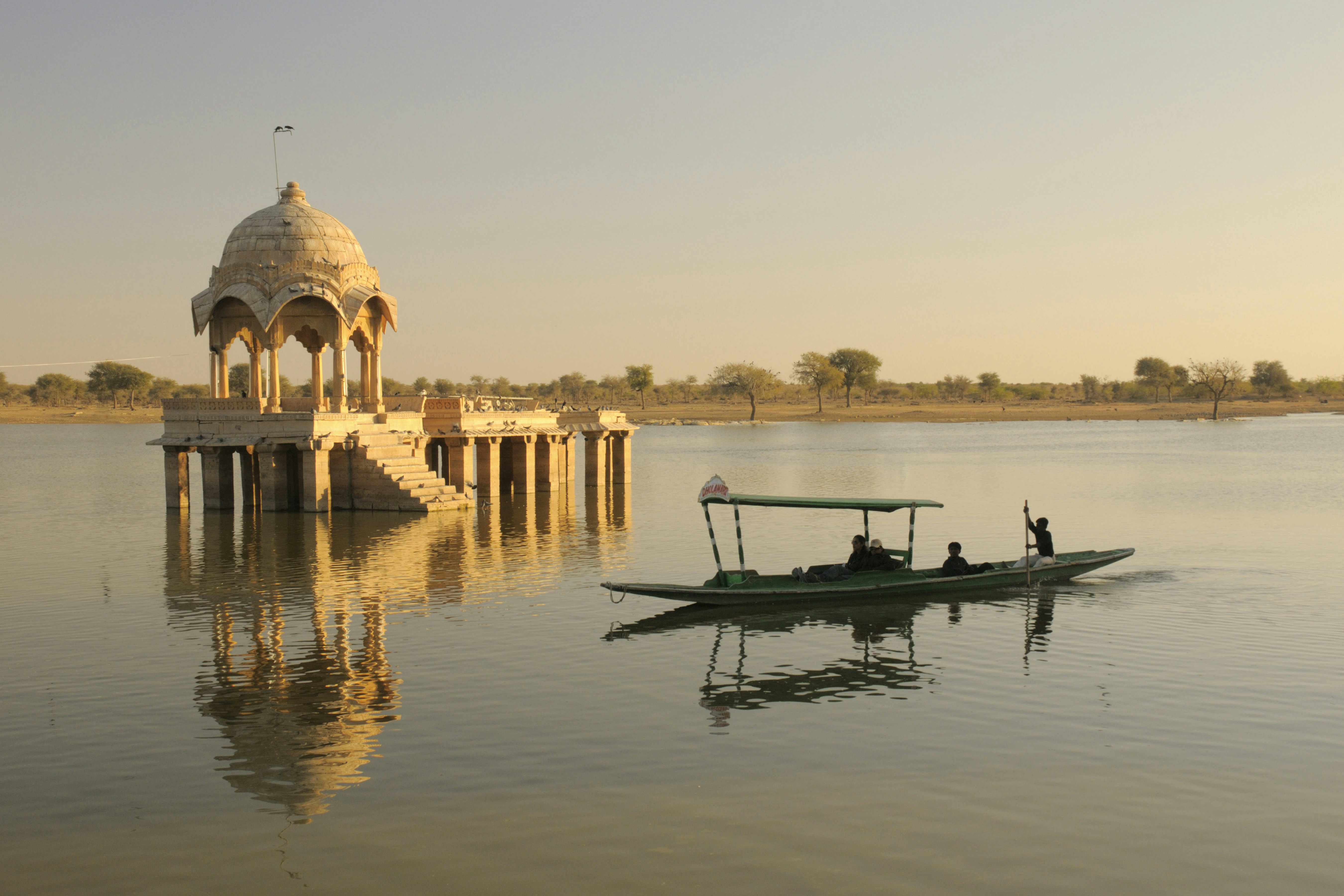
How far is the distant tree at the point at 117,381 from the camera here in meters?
→ 174

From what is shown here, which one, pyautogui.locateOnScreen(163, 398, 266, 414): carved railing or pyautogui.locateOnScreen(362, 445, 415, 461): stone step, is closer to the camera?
pyautogui.locateOnScreen(163, 398, 266, 414): carved railing

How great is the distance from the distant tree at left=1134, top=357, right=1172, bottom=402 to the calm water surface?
16264cm

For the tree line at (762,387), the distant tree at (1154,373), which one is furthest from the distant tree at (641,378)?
the distant tree at (1154,373)

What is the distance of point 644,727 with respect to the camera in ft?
48.1

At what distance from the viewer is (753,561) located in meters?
29.8

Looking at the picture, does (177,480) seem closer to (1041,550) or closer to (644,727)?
(1041,550)

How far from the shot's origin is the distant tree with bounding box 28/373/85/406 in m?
180

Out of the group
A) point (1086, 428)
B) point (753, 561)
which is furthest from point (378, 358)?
point (1086, 428)

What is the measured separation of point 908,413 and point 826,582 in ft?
459

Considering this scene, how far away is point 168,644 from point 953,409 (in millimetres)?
155630

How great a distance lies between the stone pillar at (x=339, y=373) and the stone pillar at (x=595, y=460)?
11.6 metres

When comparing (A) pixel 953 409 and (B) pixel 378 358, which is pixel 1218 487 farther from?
(A) pixel 953 409

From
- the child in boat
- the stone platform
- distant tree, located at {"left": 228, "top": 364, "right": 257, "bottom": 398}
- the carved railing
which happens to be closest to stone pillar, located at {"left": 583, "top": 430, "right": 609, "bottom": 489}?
the stone platform

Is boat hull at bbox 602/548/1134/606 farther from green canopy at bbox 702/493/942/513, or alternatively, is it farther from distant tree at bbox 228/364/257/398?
distant tree at bbox 228/364/257/398
